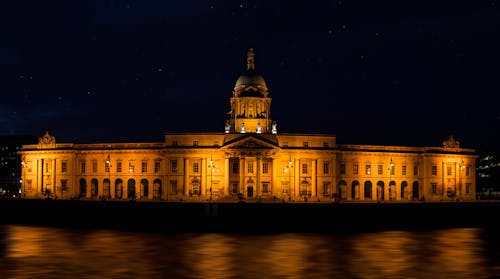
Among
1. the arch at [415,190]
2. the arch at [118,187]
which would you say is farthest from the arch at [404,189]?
the arch at [118,187]

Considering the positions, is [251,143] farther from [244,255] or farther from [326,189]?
[244,255]

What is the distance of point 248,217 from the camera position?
174ft

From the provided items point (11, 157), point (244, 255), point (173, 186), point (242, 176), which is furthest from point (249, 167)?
point (11, 157)

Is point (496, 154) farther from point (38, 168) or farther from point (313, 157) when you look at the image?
point (38, 168)

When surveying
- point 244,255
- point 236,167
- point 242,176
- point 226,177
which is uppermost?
point 236,167

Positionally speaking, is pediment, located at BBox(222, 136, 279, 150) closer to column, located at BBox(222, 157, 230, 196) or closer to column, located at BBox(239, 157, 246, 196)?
column, located at BBox(239, 157, 246, 196)

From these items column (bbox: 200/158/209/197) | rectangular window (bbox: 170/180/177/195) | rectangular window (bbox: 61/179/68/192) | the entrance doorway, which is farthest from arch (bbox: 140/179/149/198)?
the entrance doorway

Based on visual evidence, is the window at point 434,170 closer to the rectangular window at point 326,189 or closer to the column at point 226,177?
the rectangular window at point 326,189

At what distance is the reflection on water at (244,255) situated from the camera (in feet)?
99.1

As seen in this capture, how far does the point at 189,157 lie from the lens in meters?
104

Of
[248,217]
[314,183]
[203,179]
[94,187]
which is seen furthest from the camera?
[94,187]

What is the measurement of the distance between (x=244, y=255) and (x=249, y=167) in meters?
67.0

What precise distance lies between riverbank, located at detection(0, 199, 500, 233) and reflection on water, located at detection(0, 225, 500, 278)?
4420 millimetres

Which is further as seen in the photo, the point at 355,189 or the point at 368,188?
the point at 368,188
